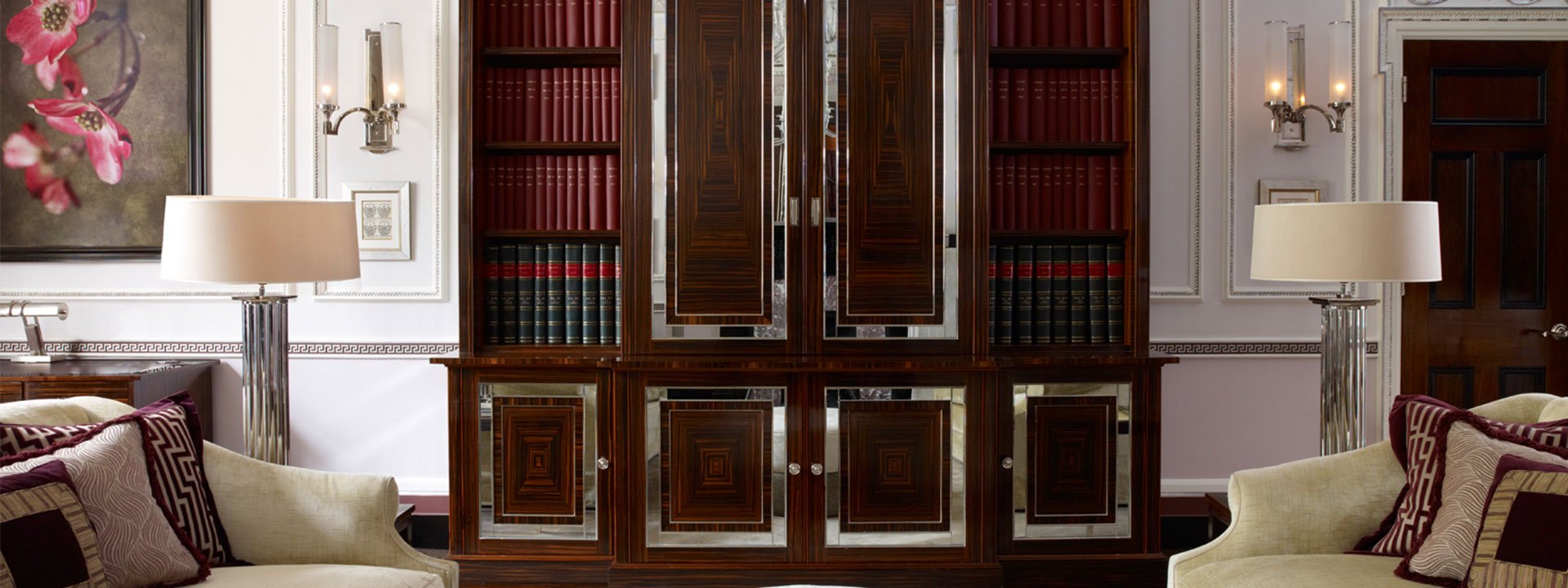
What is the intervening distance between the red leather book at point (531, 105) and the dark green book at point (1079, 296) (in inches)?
73.0

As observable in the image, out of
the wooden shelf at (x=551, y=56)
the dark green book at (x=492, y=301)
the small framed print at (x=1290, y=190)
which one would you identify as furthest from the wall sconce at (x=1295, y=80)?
the dark green book at (x=492, y=301)

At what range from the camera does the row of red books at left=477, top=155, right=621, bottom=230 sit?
3111 millimetres

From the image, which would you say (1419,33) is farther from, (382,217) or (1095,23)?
(382,217)

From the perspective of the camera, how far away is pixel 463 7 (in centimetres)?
296

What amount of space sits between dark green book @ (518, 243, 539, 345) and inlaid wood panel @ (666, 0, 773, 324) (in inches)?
20.8

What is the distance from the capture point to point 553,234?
3086 millimetres

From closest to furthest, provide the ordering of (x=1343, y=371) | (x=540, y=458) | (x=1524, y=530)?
(x=1524, y=530) < (x=1343, y=371) < (x=540, y=458)

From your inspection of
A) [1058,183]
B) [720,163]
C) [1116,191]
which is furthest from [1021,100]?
[720,163]

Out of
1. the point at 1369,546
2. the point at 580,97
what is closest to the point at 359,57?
the point at 580,97

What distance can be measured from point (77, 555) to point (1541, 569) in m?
2.58

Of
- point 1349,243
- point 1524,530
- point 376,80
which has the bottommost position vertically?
point 1524,530

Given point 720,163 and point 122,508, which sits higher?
point 720,163

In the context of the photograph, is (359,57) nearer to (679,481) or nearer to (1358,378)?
(679,481)

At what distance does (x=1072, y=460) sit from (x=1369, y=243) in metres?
1.10
